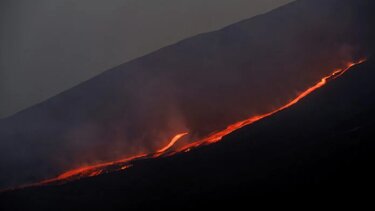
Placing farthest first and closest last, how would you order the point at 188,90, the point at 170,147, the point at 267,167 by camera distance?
the point at 188,90
the point at 170,147
the point at 267,167

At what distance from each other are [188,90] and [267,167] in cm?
167

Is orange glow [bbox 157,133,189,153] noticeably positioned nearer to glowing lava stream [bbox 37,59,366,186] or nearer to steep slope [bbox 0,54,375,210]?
glowing lava stream [bbox 37,59,366,186]

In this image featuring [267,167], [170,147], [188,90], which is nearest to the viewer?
[267,167]

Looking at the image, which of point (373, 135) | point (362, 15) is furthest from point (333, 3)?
point (373, 135)

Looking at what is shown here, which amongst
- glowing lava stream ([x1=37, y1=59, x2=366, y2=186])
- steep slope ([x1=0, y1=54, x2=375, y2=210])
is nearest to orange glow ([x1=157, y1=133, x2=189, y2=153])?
glowing lava stream ([x1=37, y1=59, x2=366, y2=186])

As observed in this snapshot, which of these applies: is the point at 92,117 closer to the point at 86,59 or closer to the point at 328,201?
the point at 86,59

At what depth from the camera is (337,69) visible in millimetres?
2832

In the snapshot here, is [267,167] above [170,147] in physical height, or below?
below

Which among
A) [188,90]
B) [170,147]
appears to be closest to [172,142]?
[170,147]

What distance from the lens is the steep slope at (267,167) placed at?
1696 millimetres

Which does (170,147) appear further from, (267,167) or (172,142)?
(267,167)

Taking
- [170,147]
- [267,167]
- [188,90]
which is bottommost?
[267,167]

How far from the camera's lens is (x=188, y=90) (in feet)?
11.2

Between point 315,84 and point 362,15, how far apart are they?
1.14 metres
